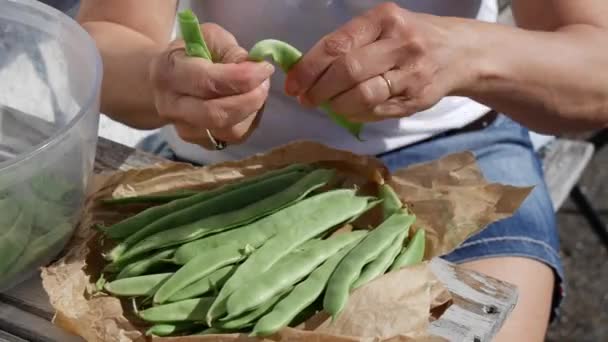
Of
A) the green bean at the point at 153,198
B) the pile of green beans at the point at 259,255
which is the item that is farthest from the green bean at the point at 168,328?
the green bean at the point at 153,198

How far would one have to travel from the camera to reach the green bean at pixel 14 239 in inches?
32.4

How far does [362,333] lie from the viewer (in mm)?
776

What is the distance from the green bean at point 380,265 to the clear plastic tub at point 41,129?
320mm

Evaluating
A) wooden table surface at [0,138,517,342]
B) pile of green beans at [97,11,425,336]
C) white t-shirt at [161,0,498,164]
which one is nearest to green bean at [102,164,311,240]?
pile of green beans at [97,11,425,336]

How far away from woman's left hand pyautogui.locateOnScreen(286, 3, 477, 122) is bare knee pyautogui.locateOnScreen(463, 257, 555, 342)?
0.28 m

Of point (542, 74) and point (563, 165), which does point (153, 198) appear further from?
point (563, 165)

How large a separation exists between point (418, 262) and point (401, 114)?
0.16 metres

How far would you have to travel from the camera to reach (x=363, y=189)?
0.98m

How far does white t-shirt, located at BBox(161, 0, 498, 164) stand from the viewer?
1.15 metres

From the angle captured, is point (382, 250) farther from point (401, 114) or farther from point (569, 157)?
point (569, 157)

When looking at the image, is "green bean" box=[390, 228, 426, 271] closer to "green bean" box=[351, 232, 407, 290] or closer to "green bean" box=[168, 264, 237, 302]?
"green bean" box=[351, 232, 407, 290]

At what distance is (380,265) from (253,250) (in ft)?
0.43

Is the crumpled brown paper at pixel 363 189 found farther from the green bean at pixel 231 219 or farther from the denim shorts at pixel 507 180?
the denim shorts at pixel 507 180

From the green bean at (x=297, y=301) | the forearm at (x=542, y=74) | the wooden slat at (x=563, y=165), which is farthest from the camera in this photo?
the wooden slat at (x=563, y=165)
